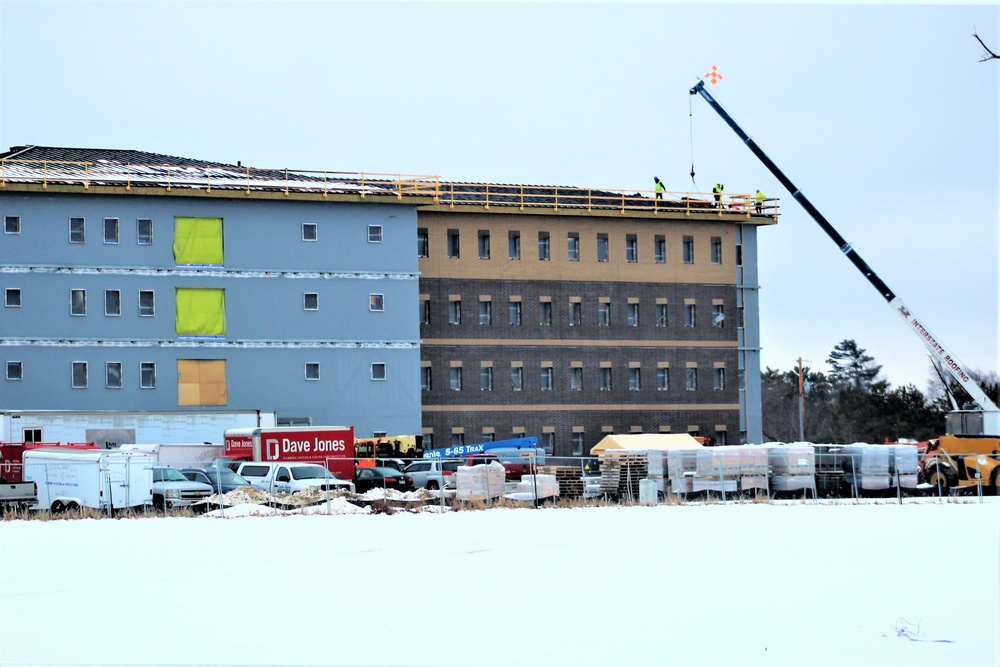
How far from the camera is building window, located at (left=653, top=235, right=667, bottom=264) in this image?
70062 millimetres

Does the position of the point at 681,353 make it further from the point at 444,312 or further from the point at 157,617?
the point at 157,617

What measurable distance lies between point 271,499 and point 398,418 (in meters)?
25.9

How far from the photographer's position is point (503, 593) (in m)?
20.0

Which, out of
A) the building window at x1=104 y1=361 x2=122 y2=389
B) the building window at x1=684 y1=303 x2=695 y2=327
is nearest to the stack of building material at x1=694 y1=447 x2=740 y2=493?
the building window at x1=684 y1=303 x2=695 y2=327

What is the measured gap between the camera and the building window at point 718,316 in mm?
70938

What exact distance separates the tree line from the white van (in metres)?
68.2

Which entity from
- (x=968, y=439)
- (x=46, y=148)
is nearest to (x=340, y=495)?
(x=968, y=439)

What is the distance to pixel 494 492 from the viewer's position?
127ft

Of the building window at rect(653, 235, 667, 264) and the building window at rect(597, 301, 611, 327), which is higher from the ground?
the building window at rect(653, 235, 667, 264)

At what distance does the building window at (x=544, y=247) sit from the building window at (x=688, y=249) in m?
7.47

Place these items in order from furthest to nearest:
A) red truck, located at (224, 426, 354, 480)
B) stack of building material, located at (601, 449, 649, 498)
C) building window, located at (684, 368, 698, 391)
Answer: building window, located at (684, 368, 698, 391)
red truck, located at (224, 426, 354, 480)
stack of building material, located at (601, 449, 649, 498)

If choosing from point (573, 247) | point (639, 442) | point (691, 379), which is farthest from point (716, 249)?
point (639, 442)

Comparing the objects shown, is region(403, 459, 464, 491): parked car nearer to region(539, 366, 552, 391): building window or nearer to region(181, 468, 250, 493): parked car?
region(181, 468, 250, 493): parked car

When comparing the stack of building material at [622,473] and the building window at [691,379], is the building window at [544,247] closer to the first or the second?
the building window at [691,379]
